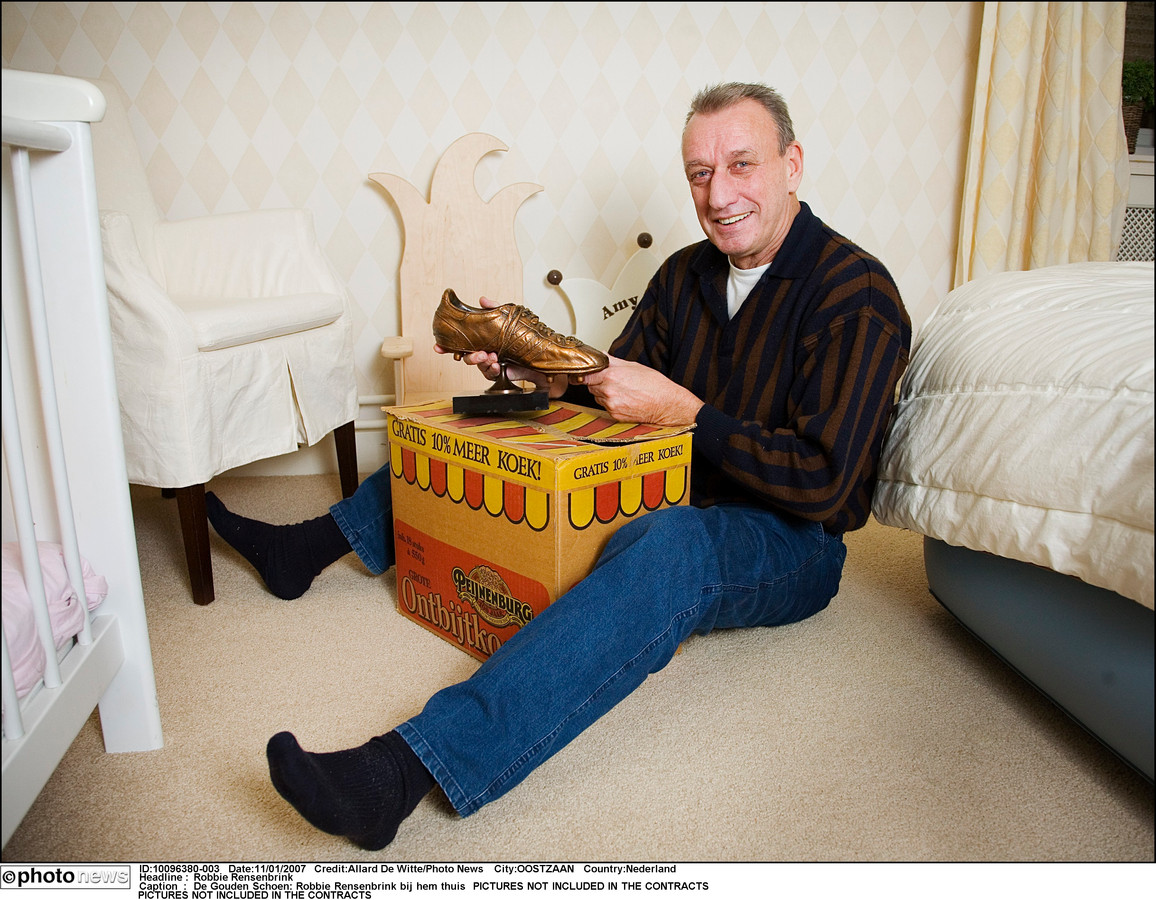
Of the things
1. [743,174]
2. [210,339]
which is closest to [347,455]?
[210,339]

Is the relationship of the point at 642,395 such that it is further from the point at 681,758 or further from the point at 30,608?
the point at 30,608

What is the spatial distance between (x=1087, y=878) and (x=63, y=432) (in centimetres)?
88

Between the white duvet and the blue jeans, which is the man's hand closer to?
the blue jeans

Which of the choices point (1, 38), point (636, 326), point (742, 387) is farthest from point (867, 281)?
point (1, 38)

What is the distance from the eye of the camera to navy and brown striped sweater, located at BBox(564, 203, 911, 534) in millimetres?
931

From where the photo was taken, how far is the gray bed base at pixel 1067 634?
477 mm

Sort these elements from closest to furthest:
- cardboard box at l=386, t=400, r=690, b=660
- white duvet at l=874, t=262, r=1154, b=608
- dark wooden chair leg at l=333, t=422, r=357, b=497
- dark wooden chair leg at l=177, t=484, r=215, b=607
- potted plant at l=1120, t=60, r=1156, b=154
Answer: white duvet at l=874, t=262, r=1154, b=608, potted plant at l=1120, t=60, r=1156, b=154, cardboard box at l=386, t=400, r=690, b=660, dark wooden chair leg at l=177, t=484, r=215, b=607, dark wooden chair leg at l=333, t=422, r=357, b=497

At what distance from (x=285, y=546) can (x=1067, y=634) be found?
3.28ft

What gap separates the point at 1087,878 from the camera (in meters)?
0.48

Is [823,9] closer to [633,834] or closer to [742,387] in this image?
[742,387]

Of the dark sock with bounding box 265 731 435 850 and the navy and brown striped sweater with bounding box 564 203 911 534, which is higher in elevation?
the navy and brown striped sweater with bounding box 564 203 911 534

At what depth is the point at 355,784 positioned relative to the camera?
2.23ft

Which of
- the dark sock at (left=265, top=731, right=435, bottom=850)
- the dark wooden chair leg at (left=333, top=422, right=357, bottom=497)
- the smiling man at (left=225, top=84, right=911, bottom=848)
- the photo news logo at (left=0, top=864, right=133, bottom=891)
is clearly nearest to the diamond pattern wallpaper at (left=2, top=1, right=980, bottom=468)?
the dark wooden chair leg at (left=333, top=422, right=357, bottom=497)

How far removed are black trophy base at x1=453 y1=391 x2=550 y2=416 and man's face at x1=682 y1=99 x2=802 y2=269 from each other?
0.32 metres
